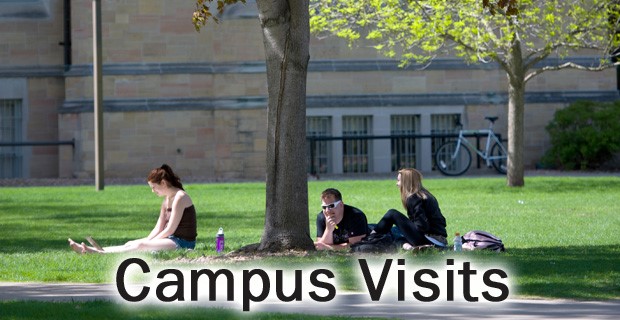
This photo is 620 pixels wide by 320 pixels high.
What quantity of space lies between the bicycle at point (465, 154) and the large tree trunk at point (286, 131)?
17.7 m

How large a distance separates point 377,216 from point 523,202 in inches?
146

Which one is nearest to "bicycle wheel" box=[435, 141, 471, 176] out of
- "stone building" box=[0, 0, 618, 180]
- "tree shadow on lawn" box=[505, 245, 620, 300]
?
"stone building" box=[0, 0, 618, 180]

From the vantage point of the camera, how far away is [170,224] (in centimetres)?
1627

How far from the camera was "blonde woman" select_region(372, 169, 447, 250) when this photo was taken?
15.4 metres

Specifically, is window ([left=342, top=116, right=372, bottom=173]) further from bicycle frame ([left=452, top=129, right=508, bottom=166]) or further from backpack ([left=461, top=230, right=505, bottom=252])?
backpack ([left=461, top=230, right=505, bottom=252])

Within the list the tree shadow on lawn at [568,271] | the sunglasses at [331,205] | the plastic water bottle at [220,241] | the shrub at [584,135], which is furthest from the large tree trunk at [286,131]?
the shrub at [584,135]

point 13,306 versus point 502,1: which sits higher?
point 502,1

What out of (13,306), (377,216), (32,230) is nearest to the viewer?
(13,306)

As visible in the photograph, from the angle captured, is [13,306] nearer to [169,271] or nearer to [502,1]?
[169,271]

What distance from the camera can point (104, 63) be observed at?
108ft

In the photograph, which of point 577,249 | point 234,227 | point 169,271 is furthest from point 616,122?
point 169,271

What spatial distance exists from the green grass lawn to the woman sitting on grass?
348 millimetres

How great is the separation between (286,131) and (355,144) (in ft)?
61.8

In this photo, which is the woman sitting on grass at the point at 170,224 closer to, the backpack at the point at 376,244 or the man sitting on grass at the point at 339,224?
the man sitting on grass at the point at 339,224
